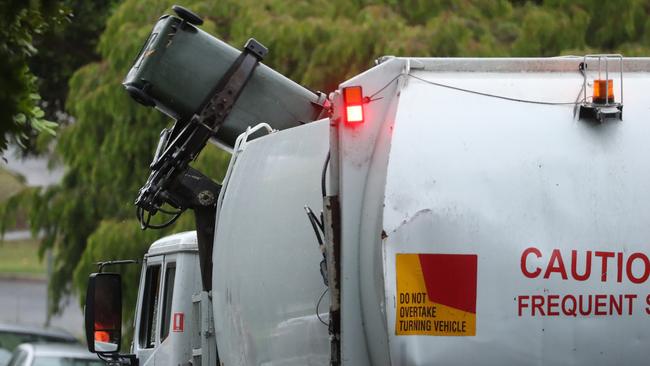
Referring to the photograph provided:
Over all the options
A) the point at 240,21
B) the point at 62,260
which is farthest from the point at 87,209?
the point at 240,21

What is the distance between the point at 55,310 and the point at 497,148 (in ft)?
47.2

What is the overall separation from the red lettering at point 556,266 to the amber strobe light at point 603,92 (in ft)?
2.25

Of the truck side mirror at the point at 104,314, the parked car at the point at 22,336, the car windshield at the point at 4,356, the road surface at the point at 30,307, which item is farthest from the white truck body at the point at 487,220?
the road surface at the point at 30,307

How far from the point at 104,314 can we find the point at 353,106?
3.28 m

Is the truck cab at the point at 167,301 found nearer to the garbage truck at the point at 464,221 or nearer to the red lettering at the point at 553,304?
the garbage truck at the point at 464,221

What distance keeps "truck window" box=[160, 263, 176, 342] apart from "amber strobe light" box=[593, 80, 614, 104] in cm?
332

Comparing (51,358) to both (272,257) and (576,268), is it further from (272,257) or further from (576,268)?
(576,268)

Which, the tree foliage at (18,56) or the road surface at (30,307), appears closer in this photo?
the tree foliage at (18,56)

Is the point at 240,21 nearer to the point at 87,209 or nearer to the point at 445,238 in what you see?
the point at 87,209

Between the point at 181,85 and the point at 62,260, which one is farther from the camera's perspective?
the point at 62,260

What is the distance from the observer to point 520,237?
5051 millimetres

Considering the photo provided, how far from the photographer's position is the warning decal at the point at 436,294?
4988mm

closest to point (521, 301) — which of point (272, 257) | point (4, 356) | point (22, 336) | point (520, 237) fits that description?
point (520, 237)

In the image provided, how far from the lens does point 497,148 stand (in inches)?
204
